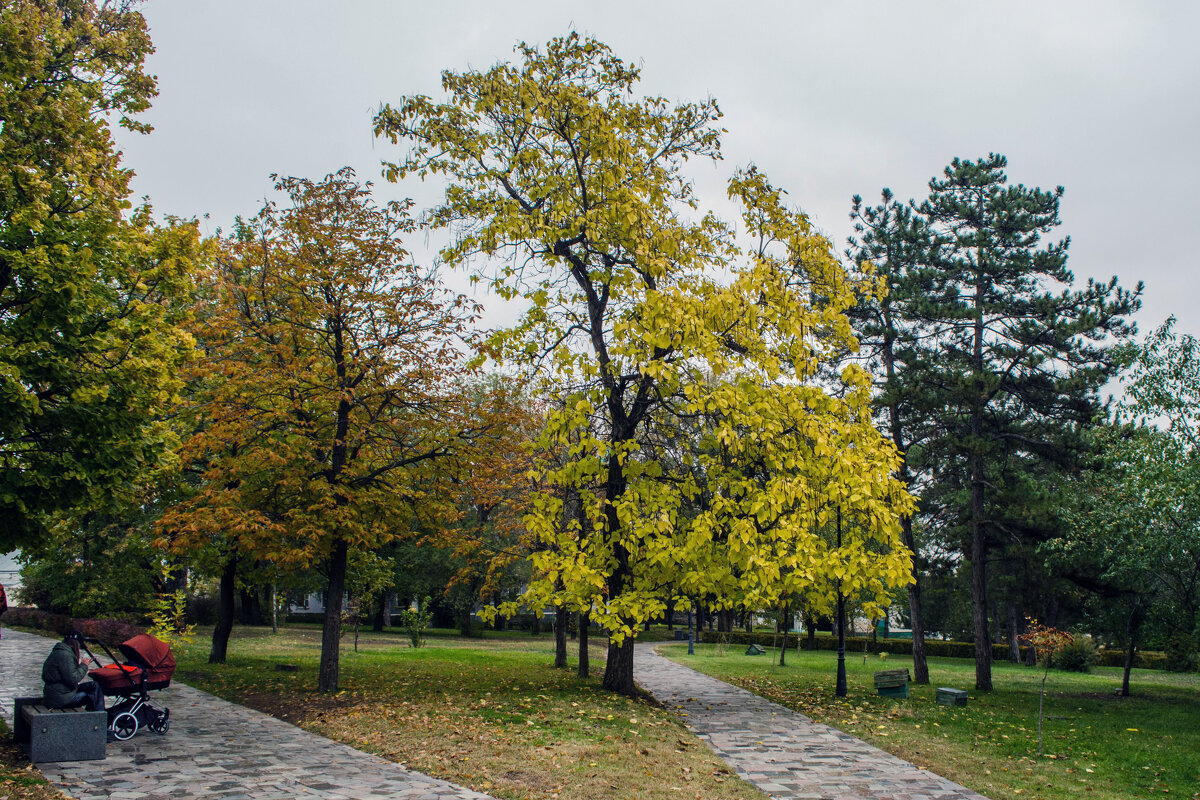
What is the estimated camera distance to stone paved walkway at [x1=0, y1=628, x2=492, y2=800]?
7.61 m

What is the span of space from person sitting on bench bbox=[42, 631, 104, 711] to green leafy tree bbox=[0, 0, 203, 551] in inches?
72.1

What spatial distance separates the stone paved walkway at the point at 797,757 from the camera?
29.1 feet

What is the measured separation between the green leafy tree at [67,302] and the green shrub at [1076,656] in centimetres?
3301

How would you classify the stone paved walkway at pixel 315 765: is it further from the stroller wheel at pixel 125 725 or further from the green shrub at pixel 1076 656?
the green shrub at pixel 1076 656

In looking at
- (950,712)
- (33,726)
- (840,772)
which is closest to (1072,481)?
(950,712)

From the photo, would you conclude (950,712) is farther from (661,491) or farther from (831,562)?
(661,491)

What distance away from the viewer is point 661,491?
12.9m

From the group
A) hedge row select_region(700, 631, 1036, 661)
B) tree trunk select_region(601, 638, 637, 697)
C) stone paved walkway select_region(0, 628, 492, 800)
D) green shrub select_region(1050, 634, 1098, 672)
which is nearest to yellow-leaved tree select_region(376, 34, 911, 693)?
tree trunk select_region(601, 638, 637, 697)

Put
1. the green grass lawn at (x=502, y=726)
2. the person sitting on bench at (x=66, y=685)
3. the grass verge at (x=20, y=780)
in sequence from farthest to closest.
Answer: the person sitting on bench at (x=66, y=685) → the green grass lawn at (x=502, y=726) → the grass verge at (x=20, y=780)

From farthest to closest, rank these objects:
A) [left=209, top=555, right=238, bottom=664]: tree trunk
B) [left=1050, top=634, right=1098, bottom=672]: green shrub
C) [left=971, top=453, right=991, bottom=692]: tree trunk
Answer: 1. [left=1050, top=634, right=1098, bottom=672]: green shrub
2. [left=971, top=453, right=991, bottom=692]: tree trunk
3. [left=209, top=555, right=238, bottom=664]: tree trunk

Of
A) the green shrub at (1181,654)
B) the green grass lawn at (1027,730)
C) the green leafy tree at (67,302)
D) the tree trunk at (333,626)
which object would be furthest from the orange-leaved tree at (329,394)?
the green shrub at (1181,654)

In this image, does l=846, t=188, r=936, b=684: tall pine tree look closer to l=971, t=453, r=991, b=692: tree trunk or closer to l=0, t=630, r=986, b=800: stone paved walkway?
l=971, t=453, r=991, b=692: tree trunk

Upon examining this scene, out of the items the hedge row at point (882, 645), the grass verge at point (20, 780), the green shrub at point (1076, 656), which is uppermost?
the grass verge at point (20, 780)

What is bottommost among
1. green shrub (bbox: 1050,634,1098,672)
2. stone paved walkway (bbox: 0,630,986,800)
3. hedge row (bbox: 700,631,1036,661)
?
hedge row (bbox: 700,631,1036,661)
